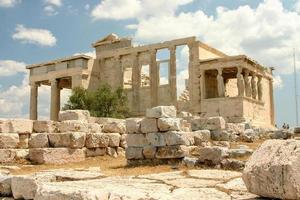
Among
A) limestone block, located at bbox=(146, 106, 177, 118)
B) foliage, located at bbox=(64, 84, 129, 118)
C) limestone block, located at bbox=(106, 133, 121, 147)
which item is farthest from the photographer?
foliage, located at bbox=(64, 84, 129, 118)

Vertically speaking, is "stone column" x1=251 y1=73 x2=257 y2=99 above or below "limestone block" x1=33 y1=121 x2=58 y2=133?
above

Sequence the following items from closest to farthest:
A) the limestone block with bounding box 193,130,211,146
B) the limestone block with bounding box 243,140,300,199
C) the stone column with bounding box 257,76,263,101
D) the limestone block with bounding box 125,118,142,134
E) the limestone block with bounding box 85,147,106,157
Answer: the limestone block with bounding box 243,140,300,199 < the limestone block with bounding box 125,118,142,134 < the limestone block with bounding box 85,147,106,157 < the limestone block with bounding box 193,130,211,146 < the stone column with bounding box 257,76,263,101

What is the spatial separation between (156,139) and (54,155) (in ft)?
10.8

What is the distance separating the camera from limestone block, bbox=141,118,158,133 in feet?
31.7

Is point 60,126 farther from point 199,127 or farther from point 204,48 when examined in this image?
point 204,48

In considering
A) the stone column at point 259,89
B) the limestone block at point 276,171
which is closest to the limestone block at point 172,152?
the limestone block at point 276,171

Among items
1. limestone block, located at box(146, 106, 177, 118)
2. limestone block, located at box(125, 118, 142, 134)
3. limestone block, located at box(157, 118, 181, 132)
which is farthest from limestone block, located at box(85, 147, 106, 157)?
limestone block, located at box(157, 118, 181, 132)

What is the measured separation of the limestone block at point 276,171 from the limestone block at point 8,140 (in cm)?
865

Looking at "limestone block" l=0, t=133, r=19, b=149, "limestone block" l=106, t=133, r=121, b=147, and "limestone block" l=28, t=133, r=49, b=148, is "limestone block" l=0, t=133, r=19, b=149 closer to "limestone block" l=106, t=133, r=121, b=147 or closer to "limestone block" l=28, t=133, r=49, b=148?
"limestone block" l=28, t=133, r=49, b=148

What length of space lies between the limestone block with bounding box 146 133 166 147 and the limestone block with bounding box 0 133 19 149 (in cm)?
413

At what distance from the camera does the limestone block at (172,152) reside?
364 inches

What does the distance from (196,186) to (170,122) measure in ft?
14.5

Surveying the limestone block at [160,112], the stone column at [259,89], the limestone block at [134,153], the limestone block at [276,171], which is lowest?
the limestone block at [134,153]

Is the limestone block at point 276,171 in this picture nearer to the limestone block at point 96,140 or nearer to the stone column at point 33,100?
the limestone block at point 96,140
